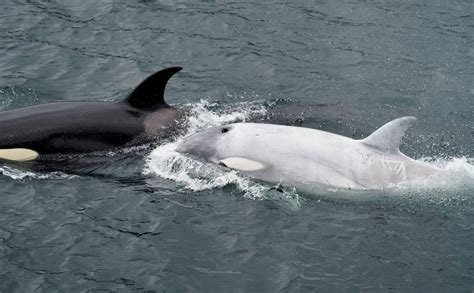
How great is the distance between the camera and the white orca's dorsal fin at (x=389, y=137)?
11891 millimetres

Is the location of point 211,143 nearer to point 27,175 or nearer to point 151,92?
point 151,92

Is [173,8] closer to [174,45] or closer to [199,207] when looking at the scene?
[174,45]

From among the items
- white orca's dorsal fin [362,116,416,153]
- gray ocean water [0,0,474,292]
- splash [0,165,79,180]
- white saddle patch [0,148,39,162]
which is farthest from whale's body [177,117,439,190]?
white saddle patch [0,148,39,162]

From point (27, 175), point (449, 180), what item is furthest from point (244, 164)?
point (27, 175)

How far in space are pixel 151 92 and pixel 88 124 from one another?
1.25m

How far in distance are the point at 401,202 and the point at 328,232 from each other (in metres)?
1.43

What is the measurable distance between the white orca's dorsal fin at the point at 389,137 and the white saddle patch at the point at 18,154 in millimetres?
5627

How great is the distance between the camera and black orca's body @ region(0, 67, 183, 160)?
12.7 meters

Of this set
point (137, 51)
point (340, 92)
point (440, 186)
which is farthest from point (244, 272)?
point (137, 51)

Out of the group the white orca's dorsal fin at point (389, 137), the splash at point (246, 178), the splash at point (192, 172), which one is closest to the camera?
the splash at point (246, 178)

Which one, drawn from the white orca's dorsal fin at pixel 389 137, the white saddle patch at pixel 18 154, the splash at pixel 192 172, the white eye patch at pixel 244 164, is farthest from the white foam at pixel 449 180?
the white saddle patch at pixel 18 154

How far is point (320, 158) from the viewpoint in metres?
12.0

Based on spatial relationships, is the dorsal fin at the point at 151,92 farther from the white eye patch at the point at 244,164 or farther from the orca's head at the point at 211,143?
the white eye patch at the point at 244,164

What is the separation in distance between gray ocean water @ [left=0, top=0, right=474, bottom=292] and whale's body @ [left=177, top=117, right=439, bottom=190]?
227mm
